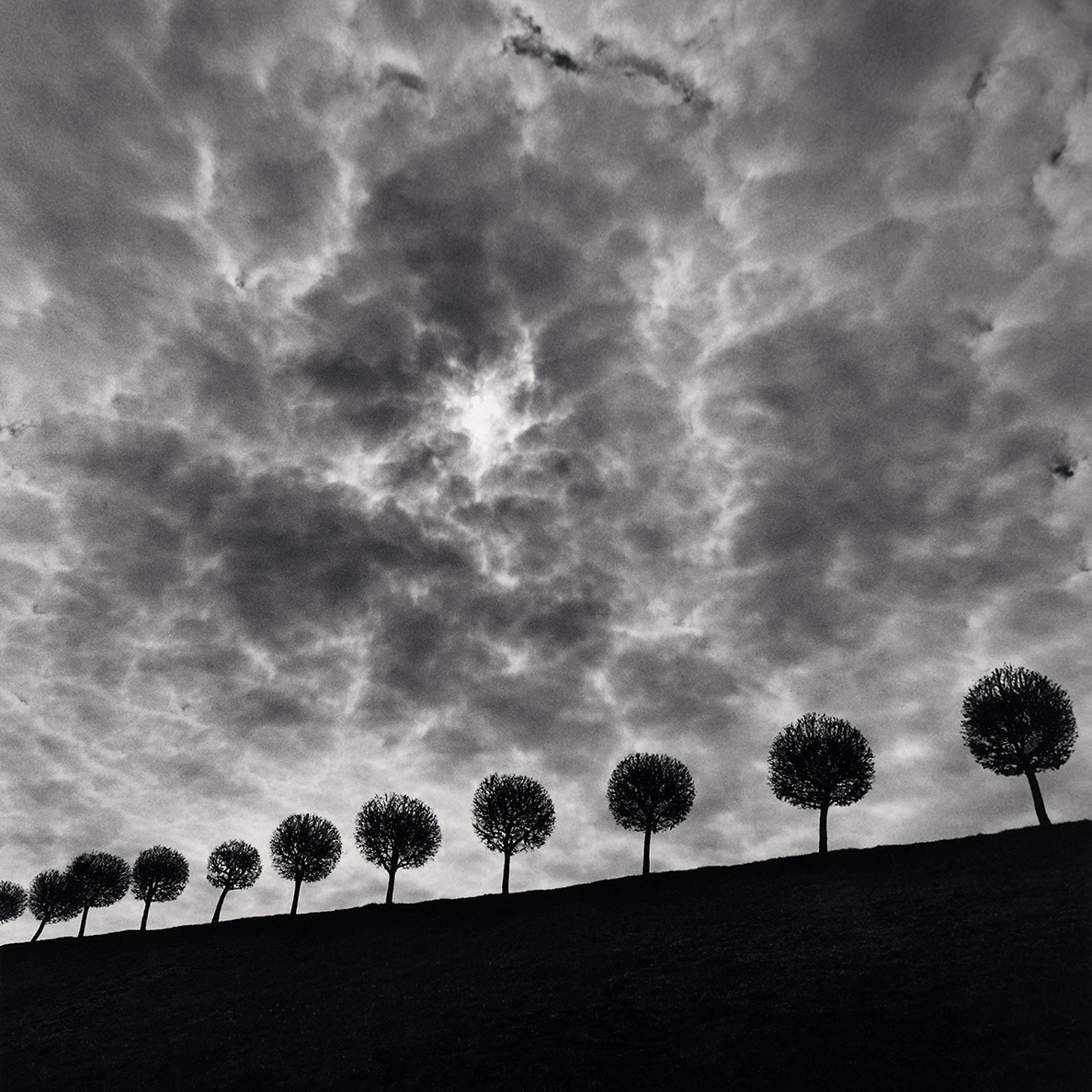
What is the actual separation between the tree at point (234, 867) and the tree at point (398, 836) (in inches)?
848

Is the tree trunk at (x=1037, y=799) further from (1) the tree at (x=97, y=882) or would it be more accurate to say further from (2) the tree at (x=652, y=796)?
(1) the tree at (x=97, y=882)

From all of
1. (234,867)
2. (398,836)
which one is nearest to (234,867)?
(234,867)

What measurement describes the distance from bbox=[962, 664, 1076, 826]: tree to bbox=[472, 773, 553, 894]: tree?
4426cm

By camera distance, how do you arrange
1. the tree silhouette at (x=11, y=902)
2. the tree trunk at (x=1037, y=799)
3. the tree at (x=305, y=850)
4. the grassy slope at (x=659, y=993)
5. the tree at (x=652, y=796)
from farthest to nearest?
the tree silhouette at (x=11, y=902)
the tree at (x=305, y=850)
the tree at (x=652, y=796)
the tree trunk at (x=1037, y=799)
the grassy slope at (x=659, y=993)

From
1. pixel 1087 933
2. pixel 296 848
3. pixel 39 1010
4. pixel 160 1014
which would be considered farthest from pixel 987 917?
pixel 296 848

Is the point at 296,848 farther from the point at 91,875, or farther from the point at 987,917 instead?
the point at 987,917

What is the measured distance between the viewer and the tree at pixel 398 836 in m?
89.8

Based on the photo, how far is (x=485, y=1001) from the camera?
42500mm

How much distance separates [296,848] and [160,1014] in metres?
43.3

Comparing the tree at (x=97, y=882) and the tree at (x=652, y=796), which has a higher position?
the tree at (x=652, y=796)

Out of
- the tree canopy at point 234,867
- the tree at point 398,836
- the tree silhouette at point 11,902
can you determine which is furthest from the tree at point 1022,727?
the tree silhouette at point 11,902

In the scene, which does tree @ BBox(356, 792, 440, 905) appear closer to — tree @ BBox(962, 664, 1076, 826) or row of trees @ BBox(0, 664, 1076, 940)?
row of trees @ BBox(0, 664, 1076, 940)

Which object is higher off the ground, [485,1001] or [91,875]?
[91,875]

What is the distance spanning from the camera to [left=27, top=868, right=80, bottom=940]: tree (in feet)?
350
